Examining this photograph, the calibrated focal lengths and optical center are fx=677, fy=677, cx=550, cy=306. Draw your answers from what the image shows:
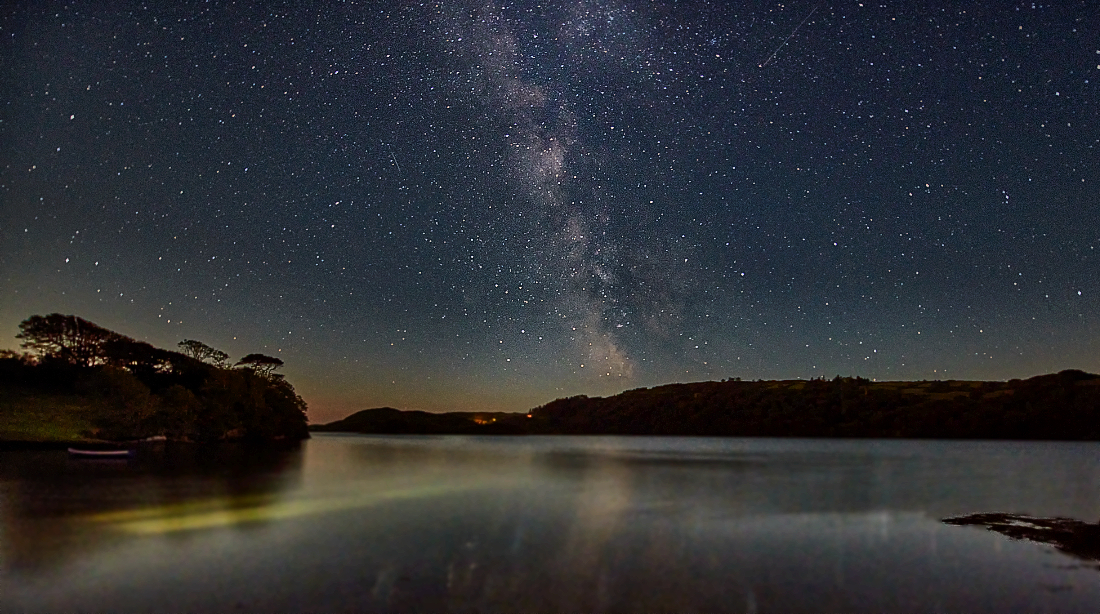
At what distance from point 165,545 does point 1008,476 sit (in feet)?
172

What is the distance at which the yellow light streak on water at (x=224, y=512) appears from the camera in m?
22.1

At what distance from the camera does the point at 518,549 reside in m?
19.1

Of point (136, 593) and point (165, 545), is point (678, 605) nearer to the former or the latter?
point (136, 593)

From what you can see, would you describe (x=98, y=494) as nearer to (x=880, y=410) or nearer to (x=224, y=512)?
(x=224, y=512)

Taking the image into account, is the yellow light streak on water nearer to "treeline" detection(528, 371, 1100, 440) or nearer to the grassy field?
the grassy field

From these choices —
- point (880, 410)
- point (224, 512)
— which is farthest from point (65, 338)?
point (880, 410)

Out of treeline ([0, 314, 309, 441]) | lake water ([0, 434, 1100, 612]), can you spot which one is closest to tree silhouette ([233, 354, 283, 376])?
treeline ([0, 314, 309, 441])

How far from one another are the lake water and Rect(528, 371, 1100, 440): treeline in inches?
4771

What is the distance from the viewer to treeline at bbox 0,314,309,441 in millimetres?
70500

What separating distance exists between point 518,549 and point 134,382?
67.7 metres

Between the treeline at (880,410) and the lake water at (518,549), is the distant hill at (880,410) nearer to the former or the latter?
the treeline at (880,410)

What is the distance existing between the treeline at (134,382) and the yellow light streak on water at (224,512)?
49.6m

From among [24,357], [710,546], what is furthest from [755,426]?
[710,546]

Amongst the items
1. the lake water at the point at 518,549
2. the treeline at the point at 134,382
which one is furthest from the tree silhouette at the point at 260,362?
the lake water at the point at 518,549
